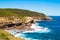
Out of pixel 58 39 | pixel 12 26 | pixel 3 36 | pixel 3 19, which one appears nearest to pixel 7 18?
pixel 3 19

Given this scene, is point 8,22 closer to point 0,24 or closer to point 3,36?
point 0,24

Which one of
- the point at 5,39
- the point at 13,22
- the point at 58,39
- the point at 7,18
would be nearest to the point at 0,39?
the point at 5,39

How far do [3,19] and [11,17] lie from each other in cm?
1028

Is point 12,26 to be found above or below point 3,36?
below

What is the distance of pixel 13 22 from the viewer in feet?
411

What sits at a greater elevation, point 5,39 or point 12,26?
point 5,39

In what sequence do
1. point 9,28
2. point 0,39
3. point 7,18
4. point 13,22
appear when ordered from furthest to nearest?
1. point 7,18
2. point 13,22
3. point 9,28
4. point 0,39

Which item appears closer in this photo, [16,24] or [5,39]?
[5,39]

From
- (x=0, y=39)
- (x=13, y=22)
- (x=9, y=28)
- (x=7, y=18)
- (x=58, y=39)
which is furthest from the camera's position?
(x=7, y=18)

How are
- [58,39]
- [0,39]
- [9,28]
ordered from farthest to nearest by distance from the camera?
[9,28]
[58,39]
[0,39]

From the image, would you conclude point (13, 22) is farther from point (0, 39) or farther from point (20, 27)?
point (0, 39)

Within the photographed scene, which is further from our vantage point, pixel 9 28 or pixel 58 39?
pixel 9 28

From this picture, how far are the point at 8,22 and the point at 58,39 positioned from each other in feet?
159

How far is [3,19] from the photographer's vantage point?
427 feet
